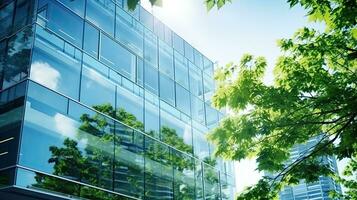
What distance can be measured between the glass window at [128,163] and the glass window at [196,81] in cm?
849

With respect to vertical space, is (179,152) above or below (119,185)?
above

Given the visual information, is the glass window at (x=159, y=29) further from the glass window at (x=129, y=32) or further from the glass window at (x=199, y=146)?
the glass window at (x=199, y=146)

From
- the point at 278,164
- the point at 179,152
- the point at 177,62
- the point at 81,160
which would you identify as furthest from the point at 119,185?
the point at 177,62

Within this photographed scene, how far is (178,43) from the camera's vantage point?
26734 millimetres

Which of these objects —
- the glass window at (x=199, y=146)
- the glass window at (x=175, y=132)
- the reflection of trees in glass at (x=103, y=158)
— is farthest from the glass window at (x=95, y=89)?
the glass window at (x=199, y=146)

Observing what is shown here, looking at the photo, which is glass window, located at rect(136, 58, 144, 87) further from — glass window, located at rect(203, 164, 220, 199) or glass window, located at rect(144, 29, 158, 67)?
glass window, located at rect(203, 164, 220, 199)

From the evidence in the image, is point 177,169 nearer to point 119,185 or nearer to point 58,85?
point 119,185

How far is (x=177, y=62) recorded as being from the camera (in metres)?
25.6

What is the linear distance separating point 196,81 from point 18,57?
45.3ft

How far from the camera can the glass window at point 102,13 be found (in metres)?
19.2

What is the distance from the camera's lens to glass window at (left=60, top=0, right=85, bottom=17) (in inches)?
694

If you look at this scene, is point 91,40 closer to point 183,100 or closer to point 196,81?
point 183,100

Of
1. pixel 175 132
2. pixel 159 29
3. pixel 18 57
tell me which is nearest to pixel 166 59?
pixel 159 29

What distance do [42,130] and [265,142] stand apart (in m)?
7.24
